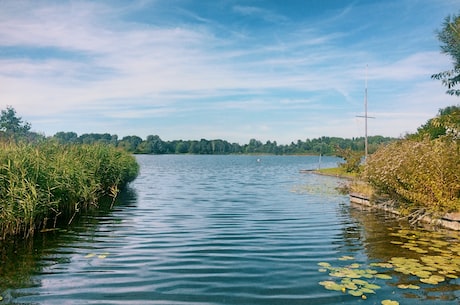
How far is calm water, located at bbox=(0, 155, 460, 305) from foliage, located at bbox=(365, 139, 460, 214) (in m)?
1.24

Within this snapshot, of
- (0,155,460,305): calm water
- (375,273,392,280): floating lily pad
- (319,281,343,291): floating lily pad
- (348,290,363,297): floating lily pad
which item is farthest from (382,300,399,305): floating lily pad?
(375,273,392,280): floating lily pad

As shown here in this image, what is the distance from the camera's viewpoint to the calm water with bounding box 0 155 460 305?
6.70 metres

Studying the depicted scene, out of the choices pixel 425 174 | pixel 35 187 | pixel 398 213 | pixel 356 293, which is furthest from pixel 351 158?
pixel 356 293

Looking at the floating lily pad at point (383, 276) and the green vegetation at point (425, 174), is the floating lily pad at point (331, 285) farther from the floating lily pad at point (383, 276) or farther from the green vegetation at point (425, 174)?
the green vegetation at point (425, 174)

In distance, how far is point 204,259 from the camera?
9.15 metres

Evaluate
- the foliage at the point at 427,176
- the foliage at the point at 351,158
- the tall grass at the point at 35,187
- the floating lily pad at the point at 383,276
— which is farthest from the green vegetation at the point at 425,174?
the foliage at the point at 351,158

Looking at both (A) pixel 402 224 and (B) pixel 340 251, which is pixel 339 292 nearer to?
(B) pixel 340 251

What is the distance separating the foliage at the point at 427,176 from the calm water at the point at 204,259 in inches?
48.9

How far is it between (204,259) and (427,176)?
8.55 metres

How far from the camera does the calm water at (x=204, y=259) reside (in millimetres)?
6699

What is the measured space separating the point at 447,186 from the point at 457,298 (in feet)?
26.3

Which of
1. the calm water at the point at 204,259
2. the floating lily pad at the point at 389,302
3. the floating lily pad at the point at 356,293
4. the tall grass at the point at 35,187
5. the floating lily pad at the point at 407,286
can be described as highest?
the tall grass at the point at 35,187

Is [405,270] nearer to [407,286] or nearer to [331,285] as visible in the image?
[407,286]

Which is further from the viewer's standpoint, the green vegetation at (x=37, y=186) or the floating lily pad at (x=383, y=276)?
the green vegetation at (x=37, y=186)
